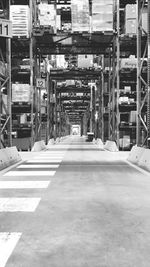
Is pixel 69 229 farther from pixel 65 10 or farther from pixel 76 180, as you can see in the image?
pixel 65 10

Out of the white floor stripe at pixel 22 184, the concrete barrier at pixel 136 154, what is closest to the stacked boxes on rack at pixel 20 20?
the concrete barrier at pixel 136 154

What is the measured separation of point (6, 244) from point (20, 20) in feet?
58.1

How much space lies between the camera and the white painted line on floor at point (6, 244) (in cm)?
305

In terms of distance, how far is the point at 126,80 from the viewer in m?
24.0

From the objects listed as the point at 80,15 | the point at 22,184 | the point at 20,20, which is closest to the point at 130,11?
the point at 80,15

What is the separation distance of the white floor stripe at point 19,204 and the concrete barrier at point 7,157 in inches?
206

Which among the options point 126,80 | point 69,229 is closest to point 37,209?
point 69,229

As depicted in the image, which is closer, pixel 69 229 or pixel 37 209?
pixel 69 229

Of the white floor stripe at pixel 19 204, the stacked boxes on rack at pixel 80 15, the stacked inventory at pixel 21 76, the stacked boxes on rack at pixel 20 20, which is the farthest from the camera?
the stacked boxes on rack at pixel 80 15

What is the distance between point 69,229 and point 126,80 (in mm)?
20645

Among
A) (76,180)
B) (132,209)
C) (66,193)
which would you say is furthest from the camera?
(76,180)

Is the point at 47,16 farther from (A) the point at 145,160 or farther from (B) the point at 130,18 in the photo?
(A) the point at 145,160

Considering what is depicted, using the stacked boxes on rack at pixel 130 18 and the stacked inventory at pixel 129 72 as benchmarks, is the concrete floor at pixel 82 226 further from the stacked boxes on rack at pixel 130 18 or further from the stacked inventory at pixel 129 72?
the stacked boxes on rack at pixel 130 18

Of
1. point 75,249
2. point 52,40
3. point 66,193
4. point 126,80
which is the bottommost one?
point 66,193
